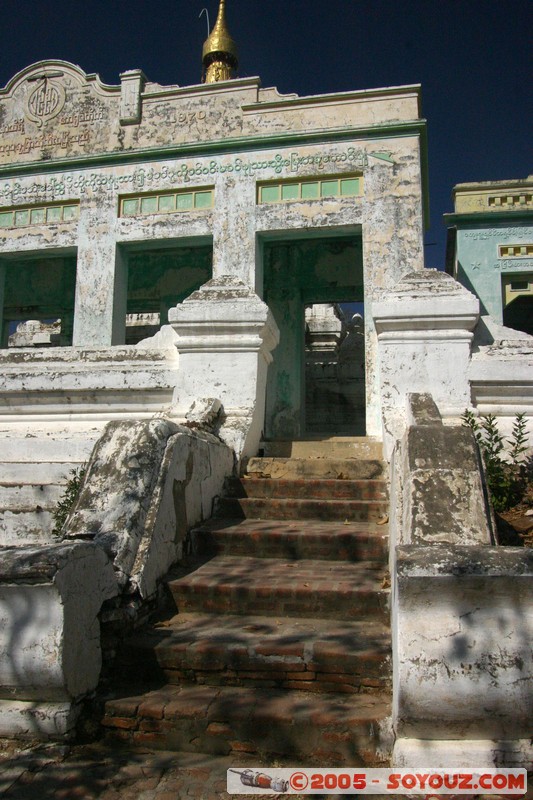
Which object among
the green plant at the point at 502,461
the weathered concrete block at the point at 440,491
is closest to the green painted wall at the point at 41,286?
the green plant at the point at 502,461

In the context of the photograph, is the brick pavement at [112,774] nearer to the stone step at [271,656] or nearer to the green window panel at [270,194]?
the stone step at [271,656]

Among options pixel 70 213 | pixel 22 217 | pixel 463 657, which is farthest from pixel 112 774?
pixel 22 217

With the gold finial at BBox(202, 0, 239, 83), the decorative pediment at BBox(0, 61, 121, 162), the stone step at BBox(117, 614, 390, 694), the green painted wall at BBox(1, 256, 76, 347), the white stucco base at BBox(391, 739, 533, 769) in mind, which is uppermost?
the gold finial at BBox(202, 0, 239, 83)

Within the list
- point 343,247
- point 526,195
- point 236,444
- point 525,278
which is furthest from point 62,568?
point 526,195

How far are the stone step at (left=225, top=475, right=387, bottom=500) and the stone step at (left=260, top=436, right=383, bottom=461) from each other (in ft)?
2.84

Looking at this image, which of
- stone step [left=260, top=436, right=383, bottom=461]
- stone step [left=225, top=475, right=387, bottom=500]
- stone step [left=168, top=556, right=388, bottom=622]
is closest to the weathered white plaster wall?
stone step [left=260, top=436, right=383, bottom=461]

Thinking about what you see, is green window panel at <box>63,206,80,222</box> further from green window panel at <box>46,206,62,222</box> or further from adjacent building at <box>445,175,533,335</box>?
adjacent building at <box>445,175,533,335</box>

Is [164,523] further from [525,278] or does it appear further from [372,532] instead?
[525,278]

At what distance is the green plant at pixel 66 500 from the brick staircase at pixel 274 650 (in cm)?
80

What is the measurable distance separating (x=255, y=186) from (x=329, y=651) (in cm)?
820

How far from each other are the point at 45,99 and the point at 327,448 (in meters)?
8.76

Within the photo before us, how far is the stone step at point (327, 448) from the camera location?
5730mm

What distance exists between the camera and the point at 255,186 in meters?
9.87

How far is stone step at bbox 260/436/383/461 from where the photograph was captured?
573 cm
